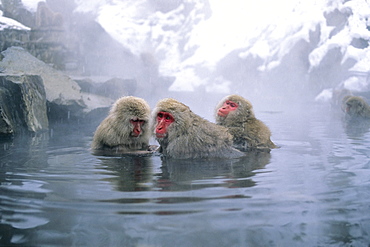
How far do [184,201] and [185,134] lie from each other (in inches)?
64.5

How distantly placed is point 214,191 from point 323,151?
102 inches

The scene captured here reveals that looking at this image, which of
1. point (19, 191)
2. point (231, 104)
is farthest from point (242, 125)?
point (19, 191)

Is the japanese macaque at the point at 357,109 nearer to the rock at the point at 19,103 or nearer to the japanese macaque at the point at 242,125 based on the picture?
the japanese macaque at the point at 242,125

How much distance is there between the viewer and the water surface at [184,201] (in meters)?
1.97

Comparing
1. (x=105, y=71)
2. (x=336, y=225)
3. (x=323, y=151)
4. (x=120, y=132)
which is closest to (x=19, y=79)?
(x=120, y=132)

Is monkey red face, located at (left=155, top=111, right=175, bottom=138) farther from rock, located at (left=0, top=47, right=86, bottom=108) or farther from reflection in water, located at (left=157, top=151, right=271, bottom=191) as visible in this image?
rock, located at (left=0, top=47, right=86, bottom=108)

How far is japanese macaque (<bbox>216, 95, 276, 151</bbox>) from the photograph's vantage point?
460cm

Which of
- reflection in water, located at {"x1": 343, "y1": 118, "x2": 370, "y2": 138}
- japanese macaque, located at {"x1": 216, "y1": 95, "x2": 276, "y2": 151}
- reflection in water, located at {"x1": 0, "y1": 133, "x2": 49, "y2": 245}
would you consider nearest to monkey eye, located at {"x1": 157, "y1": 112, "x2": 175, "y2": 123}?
japanese macaque, located at {"x1": 216, "y1": 95, "x2": 276, "y2": 151}

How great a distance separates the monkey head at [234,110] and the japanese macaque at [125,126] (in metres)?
0.91

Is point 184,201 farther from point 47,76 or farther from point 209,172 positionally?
point 47,76

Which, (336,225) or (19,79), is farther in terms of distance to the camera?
(19,79)

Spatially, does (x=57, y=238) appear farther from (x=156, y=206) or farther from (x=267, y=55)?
(x=267, y=55)

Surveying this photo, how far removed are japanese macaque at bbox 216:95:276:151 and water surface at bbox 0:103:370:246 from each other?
1.01 feet

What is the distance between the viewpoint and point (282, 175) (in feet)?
11.0
